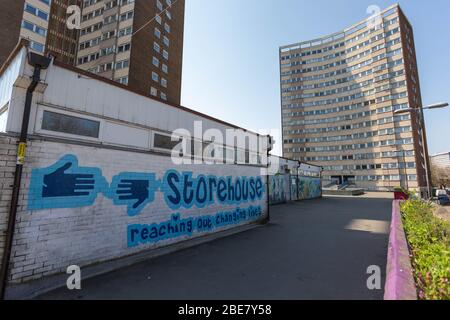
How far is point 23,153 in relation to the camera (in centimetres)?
473

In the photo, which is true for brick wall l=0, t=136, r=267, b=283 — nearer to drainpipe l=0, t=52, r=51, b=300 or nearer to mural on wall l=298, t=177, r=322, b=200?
drainpipe l=0, t=52, r=51, b=300

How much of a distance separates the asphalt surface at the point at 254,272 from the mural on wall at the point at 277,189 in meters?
12.8

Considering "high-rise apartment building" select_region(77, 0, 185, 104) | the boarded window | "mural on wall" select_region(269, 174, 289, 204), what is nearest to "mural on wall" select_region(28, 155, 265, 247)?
the boarded window

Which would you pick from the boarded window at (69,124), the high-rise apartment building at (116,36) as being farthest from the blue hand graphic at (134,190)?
the high-rise apartment building at (116,36)

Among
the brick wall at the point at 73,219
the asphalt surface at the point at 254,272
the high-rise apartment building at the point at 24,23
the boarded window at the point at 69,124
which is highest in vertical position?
the high-rise apartment building at the point at 24,23

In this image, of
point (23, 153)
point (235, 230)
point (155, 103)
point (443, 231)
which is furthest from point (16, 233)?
point (443, 231)

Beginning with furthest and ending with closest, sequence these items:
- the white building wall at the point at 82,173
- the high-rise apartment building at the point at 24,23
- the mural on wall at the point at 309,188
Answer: the mural on wall at the point at 309,188
the high-rise apartment building at the point at 24,23
the white building wall at the point at 82,173

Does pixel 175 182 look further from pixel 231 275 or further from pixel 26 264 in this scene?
pixel 26 264

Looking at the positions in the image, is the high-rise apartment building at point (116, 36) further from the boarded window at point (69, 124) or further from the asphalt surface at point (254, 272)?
the asphalt surface at point (254, 272)

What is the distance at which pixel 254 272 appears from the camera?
571cm

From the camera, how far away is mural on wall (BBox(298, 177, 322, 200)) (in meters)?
28.0

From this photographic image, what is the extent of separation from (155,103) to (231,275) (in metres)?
5.65

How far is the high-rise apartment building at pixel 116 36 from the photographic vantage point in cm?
2983

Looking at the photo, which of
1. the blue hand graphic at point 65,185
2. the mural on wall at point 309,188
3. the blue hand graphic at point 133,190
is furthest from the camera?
the mural on wall at point 309,188
